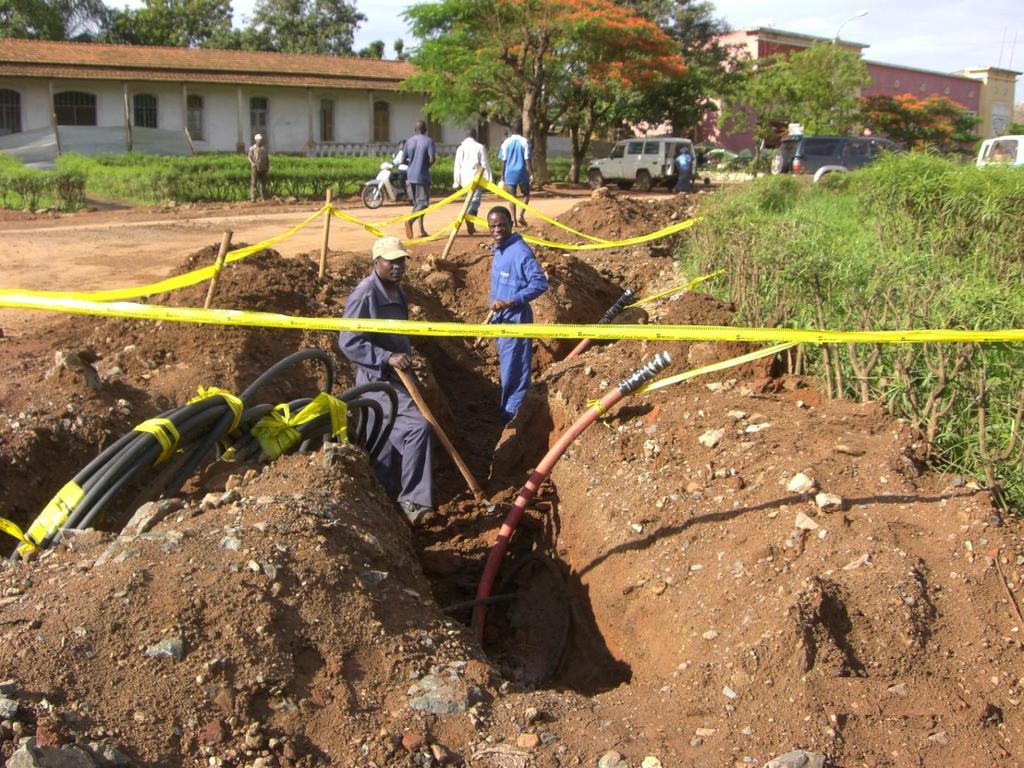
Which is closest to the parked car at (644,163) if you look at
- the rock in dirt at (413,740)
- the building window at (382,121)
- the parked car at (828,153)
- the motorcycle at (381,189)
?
the parked car at (828,153)

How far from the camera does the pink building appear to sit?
154 feet

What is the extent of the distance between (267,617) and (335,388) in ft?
13.7

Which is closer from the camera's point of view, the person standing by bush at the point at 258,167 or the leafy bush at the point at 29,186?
the leafy bush at the point at 29,186

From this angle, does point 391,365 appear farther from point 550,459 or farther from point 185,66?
point 185,66

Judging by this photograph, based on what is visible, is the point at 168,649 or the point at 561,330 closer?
the point at 168,649

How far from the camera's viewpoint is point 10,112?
1131 inches

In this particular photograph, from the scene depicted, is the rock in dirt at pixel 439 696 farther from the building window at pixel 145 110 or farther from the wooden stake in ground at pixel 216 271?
the building window at pixel 145 110

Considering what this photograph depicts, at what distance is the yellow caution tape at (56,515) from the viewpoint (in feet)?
12.4

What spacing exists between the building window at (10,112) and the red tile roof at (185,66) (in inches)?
47.3

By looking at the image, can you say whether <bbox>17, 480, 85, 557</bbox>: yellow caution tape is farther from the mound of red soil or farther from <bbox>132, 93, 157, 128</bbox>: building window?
<bbox>132, 93, 157, 128</bbox>: building window

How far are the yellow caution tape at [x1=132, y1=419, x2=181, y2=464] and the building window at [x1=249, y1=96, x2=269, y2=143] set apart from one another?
98.2 feet

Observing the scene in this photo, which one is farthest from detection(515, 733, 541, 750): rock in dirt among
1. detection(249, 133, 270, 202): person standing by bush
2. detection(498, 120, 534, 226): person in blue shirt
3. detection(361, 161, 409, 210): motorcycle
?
detection(249, 133, 270, 202): person standing by bush

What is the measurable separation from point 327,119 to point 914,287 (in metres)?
30.6

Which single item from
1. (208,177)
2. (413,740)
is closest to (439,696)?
(413,740)
